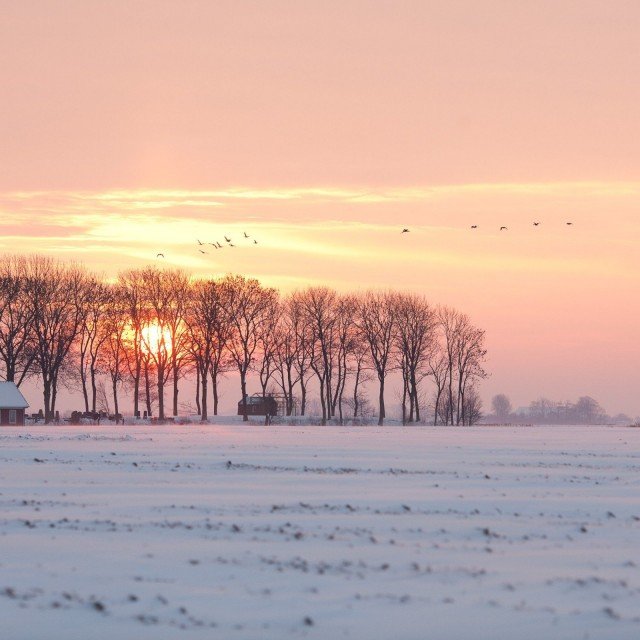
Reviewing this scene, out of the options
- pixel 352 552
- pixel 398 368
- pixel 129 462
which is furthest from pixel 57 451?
pixel 398 368

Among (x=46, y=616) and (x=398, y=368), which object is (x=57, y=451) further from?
(x=398, y=368)

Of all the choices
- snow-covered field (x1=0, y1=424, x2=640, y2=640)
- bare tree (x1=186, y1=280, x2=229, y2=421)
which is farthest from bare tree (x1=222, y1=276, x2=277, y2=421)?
snow-covered field (x1=0, y1=424, x2=640, y2=640)

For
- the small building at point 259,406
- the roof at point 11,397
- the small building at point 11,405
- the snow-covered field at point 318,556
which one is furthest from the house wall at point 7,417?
the snow-covered field at point 318,556

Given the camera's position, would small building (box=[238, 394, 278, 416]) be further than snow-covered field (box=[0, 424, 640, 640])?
Yes

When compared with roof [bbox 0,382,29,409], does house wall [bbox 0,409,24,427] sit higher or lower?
lower

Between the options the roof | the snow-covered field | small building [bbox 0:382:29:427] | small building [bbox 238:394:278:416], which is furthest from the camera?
small building [bbox 238:394:278:416]

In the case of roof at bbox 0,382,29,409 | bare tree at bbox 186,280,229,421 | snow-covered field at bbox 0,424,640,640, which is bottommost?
snow-covered field at bbox 0,424,640,640

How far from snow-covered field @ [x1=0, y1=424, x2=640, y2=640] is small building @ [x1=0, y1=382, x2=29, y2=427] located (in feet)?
251

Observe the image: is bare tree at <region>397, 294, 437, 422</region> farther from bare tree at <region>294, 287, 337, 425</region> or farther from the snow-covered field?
the snow-covered field

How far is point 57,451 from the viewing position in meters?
43.2

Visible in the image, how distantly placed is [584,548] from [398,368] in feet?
354

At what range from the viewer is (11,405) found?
339 ft

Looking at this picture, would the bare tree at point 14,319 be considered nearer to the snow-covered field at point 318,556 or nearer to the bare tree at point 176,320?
the bare tree at point 176,320

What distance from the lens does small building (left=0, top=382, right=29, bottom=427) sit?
103 metres
